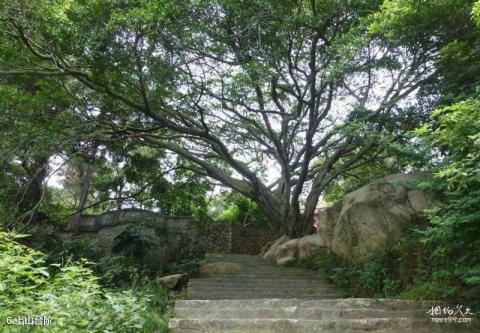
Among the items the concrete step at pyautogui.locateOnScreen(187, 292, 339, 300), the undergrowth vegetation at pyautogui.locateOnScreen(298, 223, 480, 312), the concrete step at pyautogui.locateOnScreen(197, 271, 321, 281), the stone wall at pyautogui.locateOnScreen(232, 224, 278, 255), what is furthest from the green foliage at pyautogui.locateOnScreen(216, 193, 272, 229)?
the concrete step at pyautogui.locateOnScreen(187, 292, 339, 300)

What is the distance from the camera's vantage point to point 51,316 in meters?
3.07

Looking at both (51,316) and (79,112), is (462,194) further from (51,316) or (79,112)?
(79,112)

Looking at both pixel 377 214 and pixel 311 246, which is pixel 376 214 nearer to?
pixel 377 214

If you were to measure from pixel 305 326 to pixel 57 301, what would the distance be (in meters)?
2.64

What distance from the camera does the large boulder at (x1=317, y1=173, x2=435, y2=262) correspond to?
7.64m

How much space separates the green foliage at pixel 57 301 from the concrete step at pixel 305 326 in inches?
16.9

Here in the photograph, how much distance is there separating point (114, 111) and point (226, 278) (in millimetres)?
5577

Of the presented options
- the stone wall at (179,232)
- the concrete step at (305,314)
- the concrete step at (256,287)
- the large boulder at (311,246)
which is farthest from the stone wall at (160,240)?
the concrete step at (305,314)

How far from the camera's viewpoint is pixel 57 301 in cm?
333

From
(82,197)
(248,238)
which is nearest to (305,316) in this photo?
(248,238)

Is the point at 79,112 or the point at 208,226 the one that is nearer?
the point at 79,112

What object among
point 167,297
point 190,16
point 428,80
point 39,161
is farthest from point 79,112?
point 428,80

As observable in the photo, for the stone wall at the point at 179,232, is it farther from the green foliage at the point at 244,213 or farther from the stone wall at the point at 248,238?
the green foliage at the point at 244,213

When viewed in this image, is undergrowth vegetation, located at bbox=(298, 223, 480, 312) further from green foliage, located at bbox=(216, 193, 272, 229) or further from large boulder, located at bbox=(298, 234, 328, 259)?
green foliage, located at bbox=(216, 193, 272, 229)
